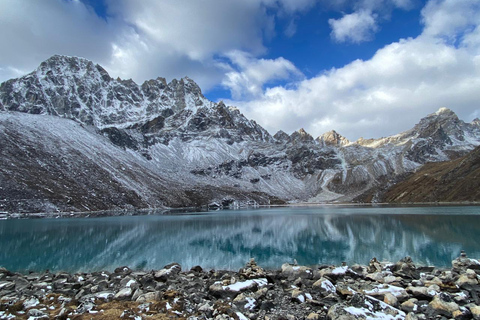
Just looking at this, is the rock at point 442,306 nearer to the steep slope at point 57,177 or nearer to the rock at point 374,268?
the rock at point 374,268

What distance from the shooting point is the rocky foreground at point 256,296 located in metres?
16.7

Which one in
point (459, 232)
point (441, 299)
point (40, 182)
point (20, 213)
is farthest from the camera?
point (40, 182)

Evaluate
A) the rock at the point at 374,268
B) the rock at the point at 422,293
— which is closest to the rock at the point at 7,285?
the rock at the point at 422,293

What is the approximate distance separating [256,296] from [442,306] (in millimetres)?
Answer: 10882

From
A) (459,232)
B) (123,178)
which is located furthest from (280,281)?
(123,178)

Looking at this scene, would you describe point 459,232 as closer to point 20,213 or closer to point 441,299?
point 441,299

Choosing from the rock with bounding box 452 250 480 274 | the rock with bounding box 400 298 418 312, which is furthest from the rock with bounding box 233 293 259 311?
the rock with bounding box 452 250 480 274

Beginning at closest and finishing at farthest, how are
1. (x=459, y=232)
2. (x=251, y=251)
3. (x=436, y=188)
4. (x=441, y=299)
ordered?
1. (x=441, y=299)
2. (x=251, y=251)
3. (x=459, y=232)
4. (x=436, y=188)

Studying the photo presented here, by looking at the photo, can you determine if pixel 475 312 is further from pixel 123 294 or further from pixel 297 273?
pixel 123 294

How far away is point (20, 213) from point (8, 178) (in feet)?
69.0

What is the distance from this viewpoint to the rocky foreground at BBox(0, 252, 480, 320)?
16.7 metres

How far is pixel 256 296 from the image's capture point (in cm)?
1972

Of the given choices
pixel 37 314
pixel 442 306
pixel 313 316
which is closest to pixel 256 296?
pixel 313 316

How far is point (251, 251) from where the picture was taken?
143 feet
